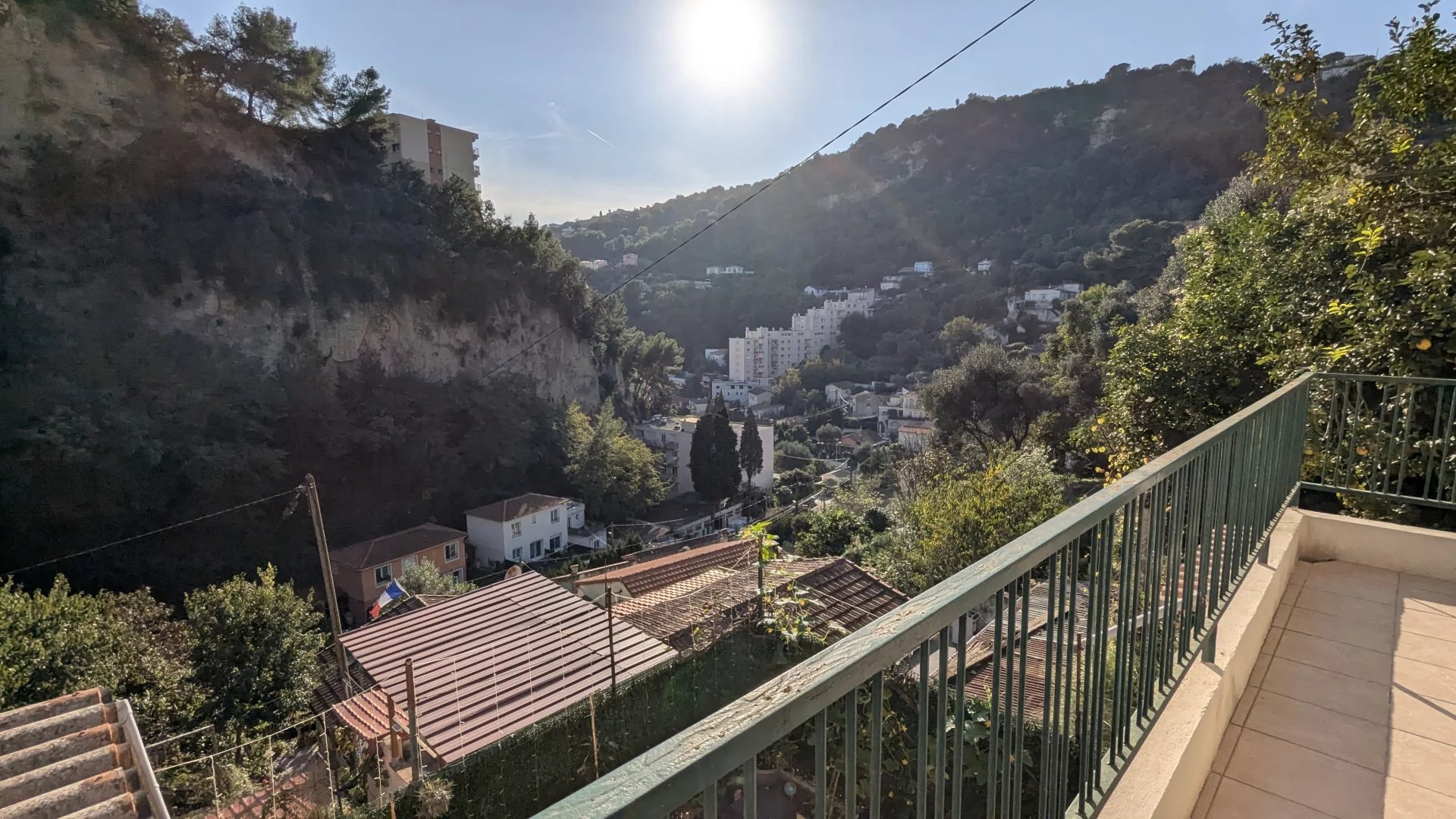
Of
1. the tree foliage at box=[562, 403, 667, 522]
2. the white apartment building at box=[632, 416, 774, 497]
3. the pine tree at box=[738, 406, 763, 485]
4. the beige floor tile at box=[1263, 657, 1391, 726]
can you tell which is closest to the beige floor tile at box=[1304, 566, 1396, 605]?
the beige floor tile at box=[1263, 657, 1391, 726]

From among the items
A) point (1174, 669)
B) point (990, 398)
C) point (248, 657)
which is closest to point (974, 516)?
point (1174, 669)

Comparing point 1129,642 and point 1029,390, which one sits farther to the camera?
point 1029,390

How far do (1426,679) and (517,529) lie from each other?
78.7 ft

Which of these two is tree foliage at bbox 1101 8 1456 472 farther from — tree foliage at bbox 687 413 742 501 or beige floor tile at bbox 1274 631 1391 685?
tree foliage at bbox 687 413 742 501

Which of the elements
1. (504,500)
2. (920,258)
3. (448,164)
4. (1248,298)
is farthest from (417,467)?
(920,258)

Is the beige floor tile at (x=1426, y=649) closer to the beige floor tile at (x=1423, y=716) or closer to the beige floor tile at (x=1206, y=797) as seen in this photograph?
the beige floor tile at (x=1423, y=716)

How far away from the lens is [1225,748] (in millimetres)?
1615

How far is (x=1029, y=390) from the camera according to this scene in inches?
677

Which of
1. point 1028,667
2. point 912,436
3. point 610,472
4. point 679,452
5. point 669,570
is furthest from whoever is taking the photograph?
point 679,452

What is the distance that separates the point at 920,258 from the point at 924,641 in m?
68.2

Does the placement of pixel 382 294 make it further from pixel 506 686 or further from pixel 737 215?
pixel 737 215

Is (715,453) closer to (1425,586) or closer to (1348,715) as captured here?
(1425,586)

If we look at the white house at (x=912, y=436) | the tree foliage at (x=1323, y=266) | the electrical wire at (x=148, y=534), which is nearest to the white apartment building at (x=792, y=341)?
the white house at (x=912, y=436)

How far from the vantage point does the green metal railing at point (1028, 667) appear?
51 cm
